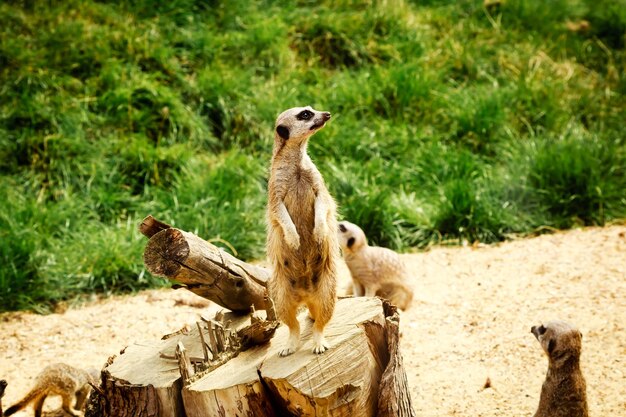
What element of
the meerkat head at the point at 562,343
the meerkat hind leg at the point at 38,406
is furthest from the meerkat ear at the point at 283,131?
the meerkat hind leg at the point at 38,406

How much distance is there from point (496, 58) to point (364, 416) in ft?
20.7

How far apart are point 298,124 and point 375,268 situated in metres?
2.29

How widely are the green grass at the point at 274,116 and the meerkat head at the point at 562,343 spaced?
9.34 ft

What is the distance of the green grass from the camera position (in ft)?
20.0

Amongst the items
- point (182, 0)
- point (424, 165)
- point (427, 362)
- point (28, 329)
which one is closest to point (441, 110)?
point (424, 165)

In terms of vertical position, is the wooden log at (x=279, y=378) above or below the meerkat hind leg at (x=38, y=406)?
above

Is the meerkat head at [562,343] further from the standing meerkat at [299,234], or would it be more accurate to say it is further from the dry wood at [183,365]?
the dry wood at [183,365]

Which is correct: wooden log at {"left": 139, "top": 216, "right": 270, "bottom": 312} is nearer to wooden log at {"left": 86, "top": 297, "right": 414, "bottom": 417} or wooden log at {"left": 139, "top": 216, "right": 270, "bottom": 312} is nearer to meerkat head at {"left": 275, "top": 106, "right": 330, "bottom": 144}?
wooden log at {"left": 86, "top": 297, "right": 414, "bottom": 417}

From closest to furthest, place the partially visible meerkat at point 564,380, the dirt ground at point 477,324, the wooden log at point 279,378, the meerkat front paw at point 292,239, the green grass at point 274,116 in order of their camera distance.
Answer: the wooden log at point 279,378, the meerkat front paw at point 292,239, the partially visible meerkat at point 564,380, the dirt ground at point 477,324, the green grass at point 274,116

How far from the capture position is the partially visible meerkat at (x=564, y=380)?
10.3 feet

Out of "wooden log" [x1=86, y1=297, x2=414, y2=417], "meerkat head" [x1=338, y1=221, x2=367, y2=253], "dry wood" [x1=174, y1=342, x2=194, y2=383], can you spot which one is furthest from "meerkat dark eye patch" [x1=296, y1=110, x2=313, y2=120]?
"meerkat head" [x1=338, y1=221, x2=367, y2=253]

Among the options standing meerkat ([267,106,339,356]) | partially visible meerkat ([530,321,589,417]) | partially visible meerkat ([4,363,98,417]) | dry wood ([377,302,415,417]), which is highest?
standing meerkat ([267,106,339,356])

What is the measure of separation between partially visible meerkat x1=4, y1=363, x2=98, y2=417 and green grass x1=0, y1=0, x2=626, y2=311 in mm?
1458

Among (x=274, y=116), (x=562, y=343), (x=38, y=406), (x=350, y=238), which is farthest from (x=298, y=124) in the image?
(x=274, y=116)
